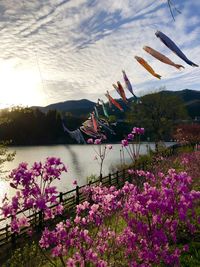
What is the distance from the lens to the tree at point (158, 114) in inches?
2154

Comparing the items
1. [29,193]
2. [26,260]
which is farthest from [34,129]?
[29,193]

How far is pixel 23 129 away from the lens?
383 ft

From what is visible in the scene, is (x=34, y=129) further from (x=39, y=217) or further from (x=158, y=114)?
(x=39, y=217)

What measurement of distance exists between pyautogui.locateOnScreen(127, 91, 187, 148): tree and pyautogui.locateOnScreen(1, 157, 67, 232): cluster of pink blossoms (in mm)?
50061

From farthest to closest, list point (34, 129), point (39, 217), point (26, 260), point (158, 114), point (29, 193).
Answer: point (34, 129)
point (158, 114)
point (39, 217)
point (26, 260)
point (29, 193)

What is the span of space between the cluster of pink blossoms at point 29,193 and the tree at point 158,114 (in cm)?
5006

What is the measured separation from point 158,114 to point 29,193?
170 ft

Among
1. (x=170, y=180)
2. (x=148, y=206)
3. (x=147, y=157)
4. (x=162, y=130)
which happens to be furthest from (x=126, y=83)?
(x=162, y=130)

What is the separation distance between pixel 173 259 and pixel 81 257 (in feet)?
4.36

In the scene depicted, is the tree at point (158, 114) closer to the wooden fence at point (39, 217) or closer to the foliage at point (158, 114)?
the foliage at point (158, 114)

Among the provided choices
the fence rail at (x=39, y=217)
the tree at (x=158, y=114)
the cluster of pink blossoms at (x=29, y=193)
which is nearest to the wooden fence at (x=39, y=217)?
the fence rail at (x=39, y=217)

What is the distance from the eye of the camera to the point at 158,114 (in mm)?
55156

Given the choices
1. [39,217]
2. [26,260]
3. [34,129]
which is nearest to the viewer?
[26,260]

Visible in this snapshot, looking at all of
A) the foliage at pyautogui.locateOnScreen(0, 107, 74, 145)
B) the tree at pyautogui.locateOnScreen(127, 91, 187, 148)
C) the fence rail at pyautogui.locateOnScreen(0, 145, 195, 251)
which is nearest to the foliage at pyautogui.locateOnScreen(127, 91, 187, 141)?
the tree at pyautogui.locateOnScreen(127, 91, 187, 148)
